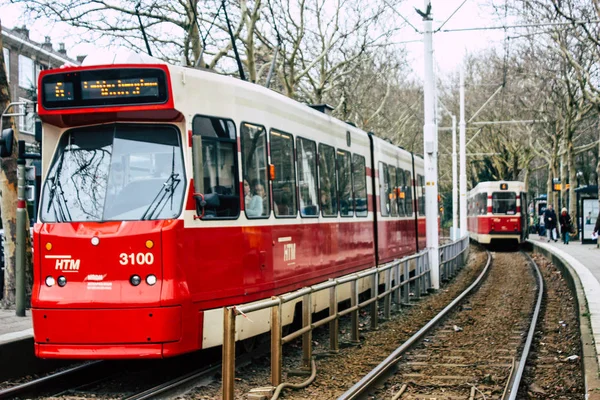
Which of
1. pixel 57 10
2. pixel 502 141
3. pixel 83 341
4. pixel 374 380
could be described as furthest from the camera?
pixel 502 141

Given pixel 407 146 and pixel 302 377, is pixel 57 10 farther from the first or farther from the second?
pixel 407 146

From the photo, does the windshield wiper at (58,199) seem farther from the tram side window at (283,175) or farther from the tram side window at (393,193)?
the tram side window at (393,193)

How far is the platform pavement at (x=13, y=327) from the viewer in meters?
9.97

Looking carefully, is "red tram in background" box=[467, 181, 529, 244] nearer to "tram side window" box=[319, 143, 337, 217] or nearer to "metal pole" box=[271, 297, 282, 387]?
"tram side window" box=[319, 143, 337, 217]

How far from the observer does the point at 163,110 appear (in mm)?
8898

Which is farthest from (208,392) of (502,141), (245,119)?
(502,141)

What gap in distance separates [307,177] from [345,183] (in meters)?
2.36

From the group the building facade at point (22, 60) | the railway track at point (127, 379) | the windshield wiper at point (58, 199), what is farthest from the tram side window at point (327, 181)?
the building facade at point (22, 60)

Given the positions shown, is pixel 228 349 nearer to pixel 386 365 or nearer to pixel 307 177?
pixel 386 365

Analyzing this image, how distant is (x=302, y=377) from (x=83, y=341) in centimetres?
247

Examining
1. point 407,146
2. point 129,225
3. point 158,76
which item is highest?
point 407,146

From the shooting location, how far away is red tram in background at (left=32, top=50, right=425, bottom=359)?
8.66 m

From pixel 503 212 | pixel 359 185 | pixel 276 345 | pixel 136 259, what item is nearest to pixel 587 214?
pixel 503 212

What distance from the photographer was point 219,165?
9.52 metres
